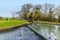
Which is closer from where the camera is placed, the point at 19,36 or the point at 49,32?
the point at 19,36

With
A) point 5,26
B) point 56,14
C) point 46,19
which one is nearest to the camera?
point 5,26

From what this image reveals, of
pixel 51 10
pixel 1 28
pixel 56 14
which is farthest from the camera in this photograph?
pixel 51 10

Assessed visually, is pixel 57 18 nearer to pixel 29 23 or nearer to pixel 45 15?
pixel 45 15

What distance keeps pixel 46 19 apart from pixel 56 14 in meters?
1.28

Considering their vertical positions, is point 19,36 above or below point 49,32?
above

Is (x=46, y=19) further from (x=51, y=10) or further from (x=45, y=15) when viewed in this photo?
(x=51, y=10)

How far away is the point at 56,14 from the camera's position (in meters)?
13.4

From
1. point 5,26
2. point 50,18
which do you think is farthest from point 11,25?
point 50,18

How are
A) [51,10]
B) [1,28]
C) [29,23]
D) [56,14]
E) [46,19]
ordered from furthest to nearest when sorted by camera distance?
[29,23] → [51,10] → [56,14] → [46,19] → [1,28]

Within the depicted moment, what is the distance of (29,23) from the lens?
18.2 m

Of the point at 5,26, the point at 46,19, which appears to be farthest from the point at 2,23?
the point at 46,19

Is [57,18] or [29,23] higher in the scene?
[57,18]

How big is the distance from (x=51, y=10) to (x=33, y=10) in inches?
59.8

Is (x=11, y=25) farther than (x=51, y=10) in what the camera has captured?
No
